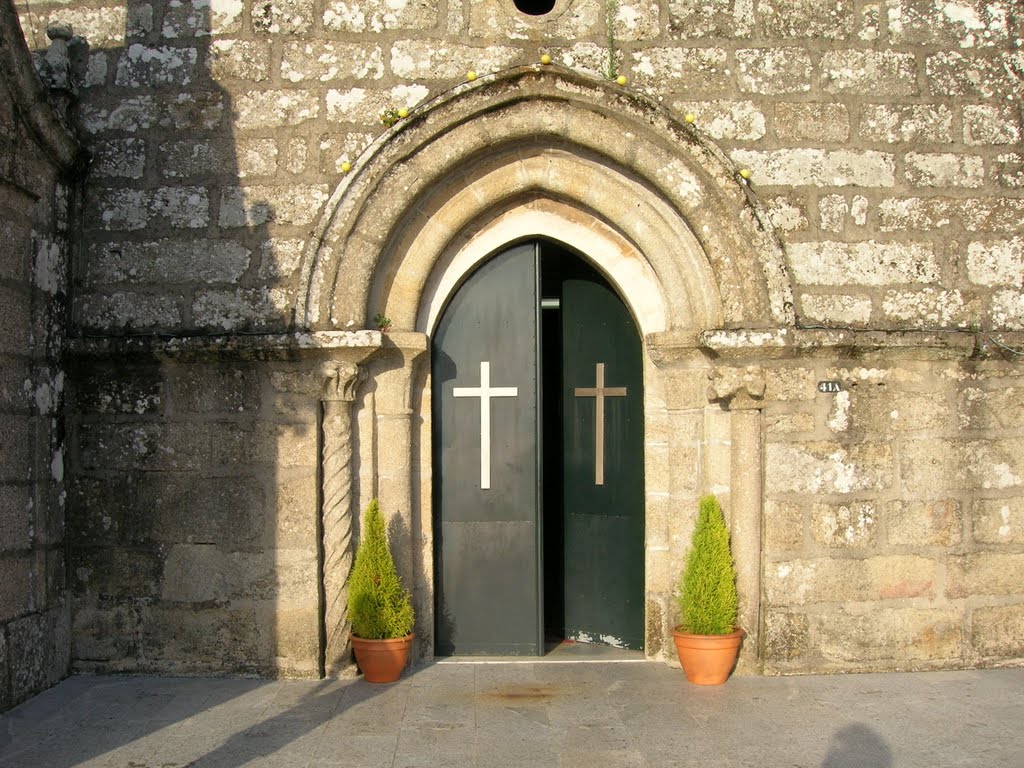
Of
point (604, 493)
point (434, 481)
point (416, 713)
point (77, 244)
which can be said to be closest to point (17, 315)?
point (77, 244)

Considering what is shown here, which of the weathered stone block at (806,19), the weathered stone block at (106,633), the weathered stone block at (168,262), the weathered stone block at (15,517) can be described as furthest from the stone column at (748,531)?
the weathered stone block at (15,517)

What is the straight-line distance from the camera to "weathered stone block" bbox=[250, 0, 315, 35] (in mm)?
5070

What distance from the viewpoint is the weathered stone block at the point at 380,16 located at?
Answer: 506 cm

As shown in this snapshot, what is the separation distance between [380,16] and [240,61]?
30.7 inches

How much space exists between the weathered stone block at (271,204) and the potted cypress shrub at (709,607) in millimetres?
2558

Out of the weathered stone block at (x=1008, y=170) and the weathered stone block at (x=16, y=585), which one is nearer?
the weathered stone block at (x=16, y=585)

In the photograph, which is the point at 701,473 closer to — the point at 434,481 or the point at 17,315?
the point at 434,481

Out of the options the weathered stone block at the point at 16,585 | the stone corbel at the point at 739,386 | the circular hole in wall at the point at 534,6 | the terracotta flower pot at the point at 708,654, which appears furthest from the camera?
the circular hole in wall at the point at 534,6

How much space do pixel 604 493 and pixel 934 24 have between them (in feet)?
10.3

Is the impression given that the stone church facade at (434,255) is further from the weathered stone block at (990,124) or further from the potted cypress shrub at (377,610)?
the potted cypress shrub at (377,610)

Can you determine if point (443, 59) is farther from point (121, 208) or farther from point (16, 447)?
point (16, 447)

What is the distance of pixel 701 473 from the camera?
5133 millimetres

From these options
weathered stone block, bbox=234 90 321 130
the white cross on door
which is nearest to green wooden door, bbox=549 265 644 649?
the white cross on door

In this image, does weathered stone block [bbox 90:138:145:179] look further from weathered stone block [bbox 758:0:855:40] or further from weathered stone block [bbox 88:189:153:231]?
weathered stone block [bbox 758:0:855:40]
